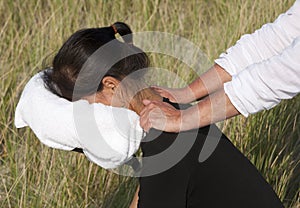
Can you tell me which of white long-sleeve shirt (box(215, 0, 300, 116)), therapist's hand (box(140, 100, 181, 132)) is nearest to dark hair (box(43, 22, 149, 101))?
therapist's hand (box(140, 100, 181, 132))

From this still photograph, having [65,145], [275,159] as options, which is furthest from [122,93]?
[275,159]

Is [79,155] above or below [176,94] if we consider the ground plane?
below

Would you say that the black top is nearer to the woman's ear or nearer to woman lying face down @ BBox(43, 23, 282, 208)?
woman lying face down @ BBox(43, 23, 282, 208)

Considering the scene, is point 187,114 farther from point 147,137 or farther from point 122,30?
point 122,30

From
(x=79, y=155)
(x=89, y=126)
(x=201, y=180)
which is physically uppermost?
(x=89, y=126)

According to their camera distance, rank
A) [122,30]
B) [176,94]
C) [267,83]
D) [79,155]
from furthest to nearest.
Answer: [79,155] < [176,94] < [122,30] < [267,83]

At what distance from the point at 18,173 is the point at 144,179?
4.26 ft

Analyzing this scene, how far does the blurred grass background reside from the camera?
2.90 m

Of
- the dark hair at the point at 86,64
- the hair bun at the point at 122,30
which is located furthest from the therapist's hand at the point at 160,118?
the hair bun at the point at 122,30

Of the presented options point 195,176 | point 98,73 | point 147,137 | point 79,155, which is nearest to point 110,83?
point 98,73

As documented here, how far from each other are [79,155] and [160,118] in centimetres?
127

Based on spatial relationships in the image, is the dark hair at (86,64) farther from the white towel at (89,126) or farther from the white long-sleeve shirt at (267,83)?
the white long-sleeve shirt at (267,83)

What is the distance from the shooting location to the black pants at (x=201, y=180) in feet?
5.78

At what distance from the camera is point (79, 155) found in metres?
2.97
